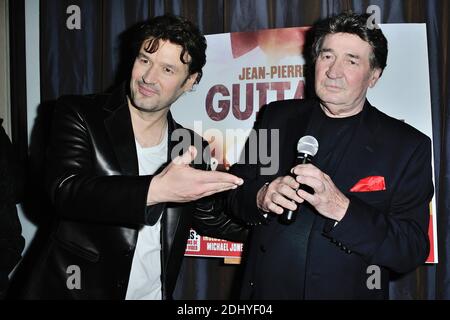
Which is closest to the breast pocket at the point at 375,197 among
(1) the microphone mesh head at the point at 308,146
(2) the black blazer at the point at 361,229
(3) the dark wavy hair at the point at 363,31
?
(2) the black blazer at the point at 361,229

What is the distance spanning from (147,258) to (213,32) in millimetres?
1516

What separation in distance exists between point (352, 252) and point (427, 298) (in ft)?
3.78

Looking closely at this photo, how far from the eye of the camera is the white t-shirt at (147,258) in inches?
70.2

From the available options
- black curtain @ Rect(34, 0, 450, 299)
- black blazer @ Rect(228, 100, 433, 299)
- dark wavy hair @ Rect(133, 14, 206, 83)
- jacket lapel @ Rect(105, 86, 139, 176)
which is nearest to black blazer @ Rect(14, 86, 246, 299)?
jacket lapel @ Rect(105, 86, 139, 176)

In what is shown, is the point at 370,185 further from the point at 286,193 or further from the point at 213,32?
the point at 213,32

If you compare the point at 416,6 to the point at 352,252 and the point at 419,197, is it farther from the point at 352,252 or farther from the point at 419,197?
the point at 352,252

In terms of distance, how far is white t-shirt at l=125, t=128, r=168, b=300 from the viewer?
1782mm

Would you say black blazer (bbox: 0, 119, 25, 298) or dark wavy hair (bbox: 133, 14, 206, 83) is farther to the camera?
black blazer (bbox: 0, 119, 25, 298)

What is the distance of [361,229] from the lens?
150cm

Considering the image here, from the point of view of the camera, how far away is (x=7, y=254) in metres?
2.40

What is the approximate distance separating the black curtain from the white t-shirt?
0.96m

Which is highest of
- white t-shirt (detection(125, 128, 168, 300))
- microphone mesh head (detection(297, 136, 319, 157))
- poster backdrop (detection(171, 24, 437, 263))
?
poster backdrop (detection(171, 24, 437, 263))

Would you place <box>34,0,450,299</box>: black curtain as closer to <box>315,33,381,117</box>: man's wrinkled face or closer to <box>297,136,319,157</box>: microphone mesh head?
<box>315,33,381,117</box>: man's wrinkled face

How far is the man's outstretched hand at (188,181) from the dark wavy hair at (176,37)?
0.67 meters
